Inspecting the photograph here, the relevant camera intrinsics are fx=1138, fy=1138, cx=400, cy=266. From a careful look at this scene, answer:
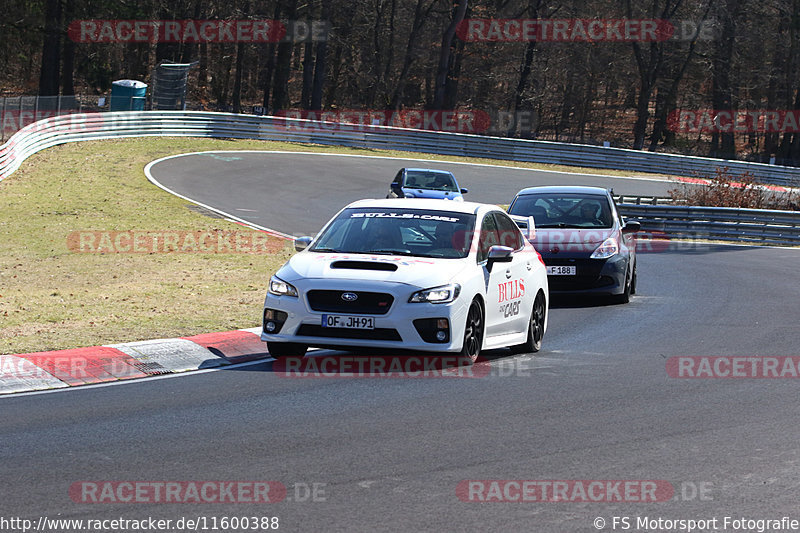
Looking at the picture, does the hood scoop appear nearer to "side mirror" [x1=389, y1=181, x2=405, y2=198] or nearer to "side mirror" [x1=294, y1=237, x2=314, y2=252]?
"side mirror" [x1=294, y1=237, x2=314, y2=252]

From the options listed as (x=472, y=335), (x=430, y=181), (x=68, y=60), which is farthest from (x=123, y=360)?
(x=68, y=60)

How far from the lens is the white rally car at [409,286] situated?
32.9ft

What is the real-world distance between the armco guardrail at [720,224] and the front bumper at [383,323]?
73.2 feet

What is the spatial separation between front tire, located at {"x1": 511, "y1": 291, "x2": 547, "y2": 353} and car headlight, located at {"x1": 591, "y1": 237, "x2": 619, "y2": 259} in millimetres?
4177

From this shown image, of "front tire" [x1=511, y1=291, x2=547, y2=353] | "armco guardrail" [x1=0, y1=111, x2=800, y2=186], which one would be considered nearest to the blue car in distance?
"armco guardrail" [x1=0, y1=111, x2=800, y2=186]

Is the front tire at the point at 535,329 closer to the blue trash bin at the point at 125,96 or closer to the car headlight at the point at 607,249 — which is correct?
the car headlight at the point at 607,249

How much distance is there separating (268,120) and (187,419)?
42484mm

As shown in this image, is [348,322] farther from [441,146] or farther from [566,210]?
[441,146]

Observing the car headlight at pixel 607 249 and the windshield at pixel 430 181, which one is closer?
the car headlight at pixel 607 249

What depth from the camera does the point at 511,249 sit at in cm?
1096

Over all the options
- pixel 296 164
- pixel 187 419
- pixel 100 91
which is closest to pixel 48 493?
pixel 187 419

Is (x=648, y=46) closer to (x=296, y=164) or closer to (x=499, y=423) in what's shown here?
(x=296, y=164)

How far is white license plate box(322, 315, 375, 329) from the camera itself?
9977 millimetres

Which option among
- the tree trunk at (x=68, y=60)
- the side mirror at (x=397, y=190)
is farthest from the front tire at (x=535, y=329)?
the tree trunk at (x=68, y=60)
